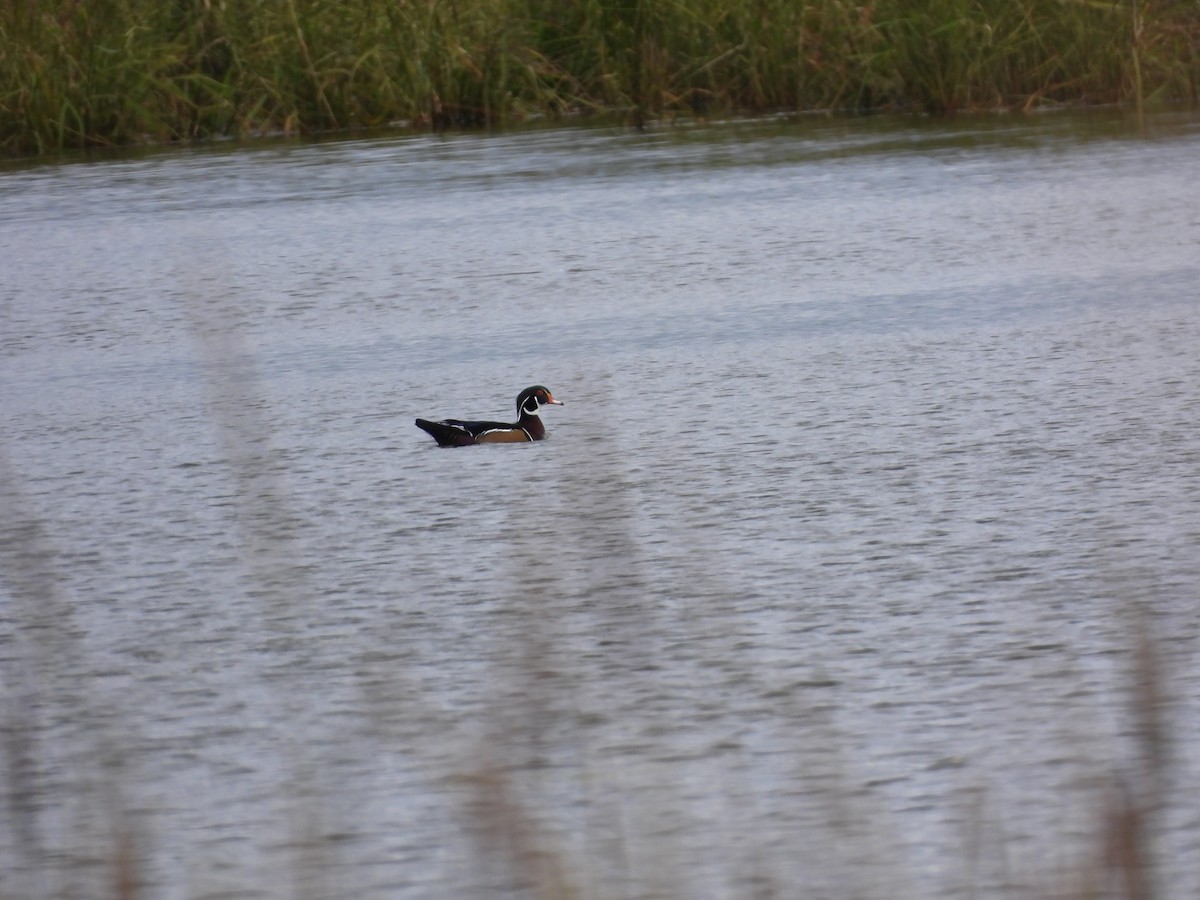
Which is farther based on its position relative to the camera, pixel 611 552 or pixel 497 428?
pixel 497 428

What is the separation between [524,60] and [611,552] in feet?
27.6

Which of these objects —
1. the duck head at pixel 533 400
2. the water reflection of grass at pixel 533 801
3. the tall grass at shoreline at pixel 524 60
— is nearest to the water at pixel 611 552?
the water reflection of grass at pixel 533 801

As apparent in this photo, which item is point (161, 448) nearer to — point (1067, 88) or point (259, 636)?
point (259, 636)

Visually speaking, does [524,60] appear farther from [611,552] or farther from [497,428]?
[611,552]

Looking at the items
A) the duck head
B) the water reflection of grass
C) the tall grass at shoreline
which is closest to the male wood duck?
the duck head

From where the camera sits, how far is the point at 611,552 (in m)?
3.44

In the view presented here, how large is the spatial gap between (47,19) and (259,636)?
27.7 ft

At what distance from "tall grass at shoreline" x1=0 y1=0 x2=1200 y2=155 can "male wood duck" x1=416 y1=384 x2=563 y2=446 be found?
652cm

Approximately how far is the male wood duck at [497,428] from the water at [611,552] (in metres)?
0.07

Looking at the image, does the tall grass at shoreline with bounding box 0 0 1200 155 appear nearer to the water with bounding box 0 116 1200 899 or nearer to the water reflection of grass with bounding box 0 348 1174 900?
the water with bounding box 0 116 1200 899

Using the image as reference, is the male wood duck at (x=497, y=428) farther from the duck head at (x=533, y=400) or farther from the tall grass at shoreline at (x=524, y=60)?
the tall grass at shoreline at (x=524, y=60)

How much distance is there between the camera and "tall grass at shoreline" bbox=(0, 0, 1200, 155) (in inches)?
425

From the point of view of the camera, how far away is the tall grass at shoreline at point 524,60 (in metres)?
10.8

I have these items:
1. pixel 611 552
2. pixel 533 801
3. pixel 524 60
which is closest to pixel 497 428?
pixel 611 552
